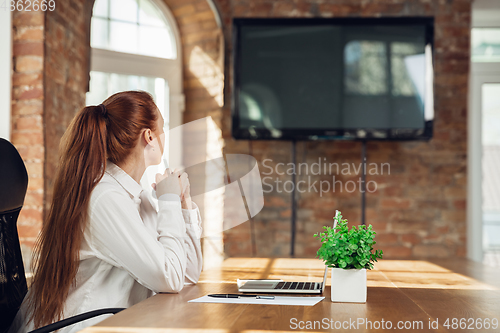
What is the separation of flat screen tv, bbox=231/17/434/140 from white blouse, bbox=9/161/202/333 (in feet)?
5.48

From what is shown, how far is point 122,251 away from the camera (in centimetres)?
115

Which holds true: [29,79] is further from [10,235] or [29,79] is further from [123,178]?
[123,178]

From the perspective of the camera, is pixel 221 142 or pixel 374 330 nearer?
pixel 374 330

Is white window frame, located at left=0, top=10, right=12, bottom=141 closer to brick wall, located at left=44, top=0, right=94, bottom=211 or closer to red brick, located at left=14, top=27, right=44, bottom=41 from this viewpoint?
red brick, located at left=14, top=27, right=44, bottom=41

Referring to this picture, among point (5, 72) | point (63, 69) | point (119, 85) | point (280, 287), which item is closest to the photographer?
point (280, 287)

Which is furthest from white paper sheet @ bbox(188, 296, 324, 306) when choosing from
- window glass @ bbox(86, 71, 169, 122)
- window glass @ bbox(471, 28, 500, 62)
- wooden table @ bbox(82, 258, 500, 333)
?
window glass @ bbox(471, 28, 500, 62)

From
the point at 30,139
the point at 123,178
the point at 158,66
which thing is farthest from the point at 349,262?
the point at 158,66

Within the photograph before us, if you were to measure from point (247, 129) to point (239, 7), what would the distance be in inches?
34.8

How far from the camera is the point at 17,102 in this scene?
210 centimetres

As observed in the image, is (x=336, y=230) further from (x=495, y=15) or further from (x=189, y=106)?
(x=495, y=15)

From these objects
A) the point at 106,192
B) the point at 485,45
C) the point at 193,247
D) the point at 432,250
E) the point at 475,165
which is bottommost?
the point at 432,250

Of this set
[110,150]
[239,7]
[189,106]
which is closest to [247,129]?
[189,106]

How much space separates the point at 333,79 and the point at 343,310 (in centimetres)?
206

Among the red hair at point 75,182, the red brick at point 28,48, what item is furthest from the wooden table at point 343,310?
the red brick at point 28,48
